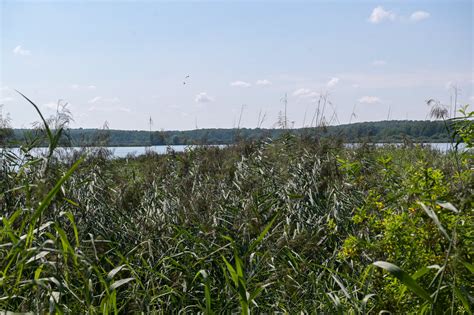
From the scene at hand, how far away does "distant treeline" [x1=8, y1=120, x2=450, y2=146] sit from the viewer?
7.90 metres

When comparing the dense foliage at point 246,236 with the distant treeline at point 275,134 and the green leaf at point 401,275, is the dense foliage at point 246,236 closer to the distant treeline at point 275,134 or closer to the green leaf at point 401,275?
the green leaf at point 401,275

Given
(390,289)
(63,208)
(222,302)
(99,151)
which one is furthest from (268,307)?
(99,151)

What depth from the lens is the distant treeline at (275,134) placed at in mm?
7898

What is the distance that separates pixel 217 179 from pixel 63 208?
111 inches

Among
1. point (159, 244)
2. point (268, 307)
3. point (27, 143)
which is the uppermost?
point (27, 143)

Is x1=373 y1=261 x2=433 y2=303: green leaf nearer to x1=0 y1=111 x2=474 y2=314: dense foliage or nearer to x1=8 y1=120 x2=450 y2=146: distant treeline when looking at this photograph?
x1=0 y1=111 x2=474 y2=314: dense foliage

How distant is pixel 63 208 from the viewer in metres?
4.82

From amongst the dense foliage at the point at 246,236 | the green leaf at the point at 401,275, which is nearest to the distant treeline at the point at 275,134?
the dense foliage at the point at 246,236

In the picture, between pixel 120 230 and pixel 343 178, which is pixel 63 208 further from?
pixel 343 178

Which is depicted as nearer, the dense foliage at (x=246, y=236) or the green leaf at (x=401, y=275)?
the green leaf at (x=401, y=275)

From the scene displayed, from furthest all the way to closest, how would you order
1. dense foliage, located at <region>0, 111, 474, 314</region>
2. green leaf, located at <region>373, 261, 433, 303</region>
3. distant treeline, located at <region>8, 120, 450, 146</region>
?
distant treeline, located at <region>8, 120, 450, 146</region>, dense foliage, located at <region>0, 111, 474, 314</region>, green leaf, located at <region>373, 261, 433, 303</region>

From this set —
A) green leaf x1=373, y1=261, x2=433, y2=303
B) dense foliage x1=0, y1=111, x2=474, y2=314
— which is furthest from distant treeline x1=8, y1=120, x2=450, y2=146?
green leaf x1=373, y1=261, x2=433, y2=303

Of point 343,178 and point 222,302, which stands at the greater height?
point 343,178

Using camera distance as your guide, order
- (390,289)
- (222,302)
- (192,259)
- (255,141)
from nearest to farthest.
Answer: (390,289)
(222,302)
(192,259)
(255,141)
